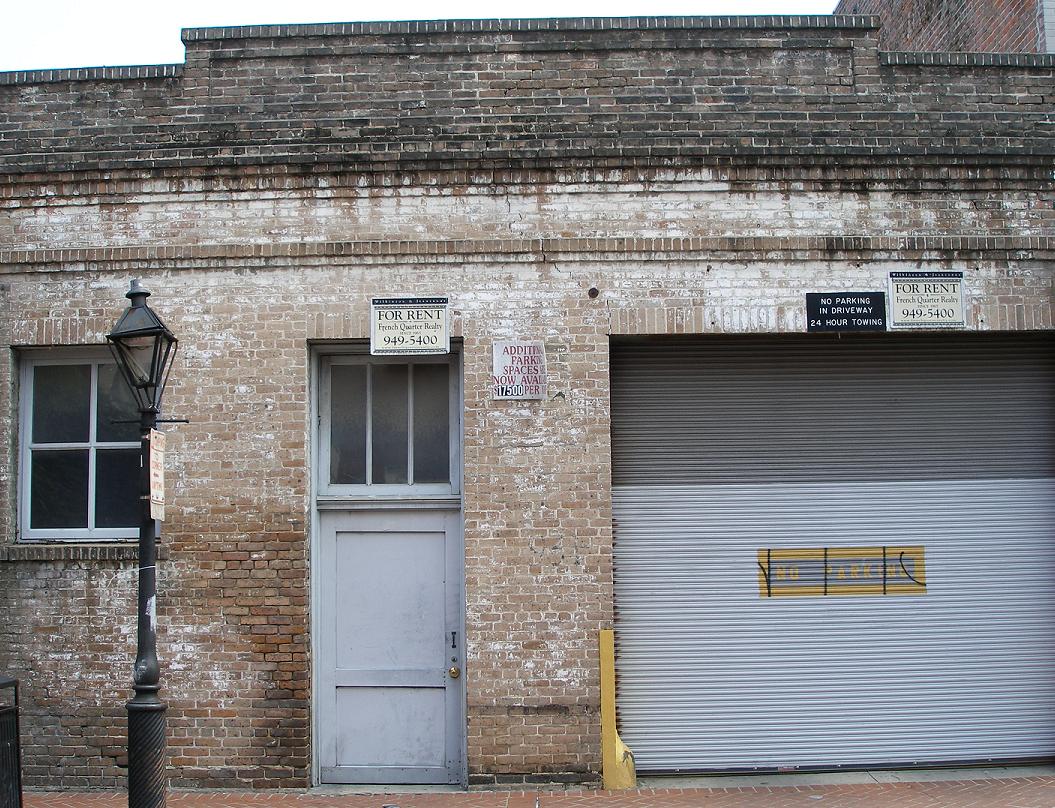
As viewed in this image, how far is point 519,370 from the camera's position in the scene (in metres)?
8.16

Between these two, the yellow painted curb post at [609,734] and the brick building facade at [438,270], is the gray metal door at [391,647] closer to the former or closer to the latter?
the brick building facade at [438,270]

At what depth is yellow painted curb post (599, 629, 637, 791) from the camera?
7910 mm

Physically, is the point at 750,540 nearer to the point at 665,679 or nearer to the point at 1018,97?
the point at 665,679

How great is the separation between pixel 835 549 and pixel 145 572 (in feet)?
18.1

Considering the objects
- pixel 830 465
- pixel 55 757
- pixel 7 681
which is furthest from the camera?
pixel 830 465

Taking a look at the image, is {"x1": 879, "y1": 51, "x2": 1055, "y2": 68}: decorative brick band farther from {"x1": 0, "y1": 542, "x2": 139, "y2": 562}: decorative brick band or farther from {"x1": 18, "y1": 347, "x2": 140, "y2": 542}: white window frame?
{"x1": 0, "y1": 542, "x2": 139, "y2": 562}: decorative brick band

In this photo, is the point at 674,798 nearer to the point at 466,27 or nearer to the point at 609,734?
the point at 609,734

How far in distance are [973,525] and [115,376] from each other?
7.49 m

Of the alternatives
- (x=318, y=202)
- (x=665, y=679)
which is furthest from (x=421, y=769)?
(x=318, y=202)

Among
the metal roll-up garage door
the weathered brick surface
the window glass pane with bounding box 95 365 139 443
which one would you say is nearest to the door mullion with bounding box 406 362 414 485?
the metal roll-up garage door

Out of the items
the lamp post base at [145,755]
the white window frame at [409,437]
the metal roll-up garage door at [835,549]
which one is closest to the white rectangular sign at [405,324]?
the white window frame at [409,437]

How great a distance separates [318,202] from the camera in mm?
8328

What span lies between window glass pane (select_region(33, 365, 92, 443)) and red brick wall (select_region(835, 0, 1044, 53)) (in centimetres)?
924

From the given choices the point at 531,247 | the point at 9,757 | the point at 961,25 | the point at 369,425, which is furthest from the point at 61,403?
the point at 961,25
